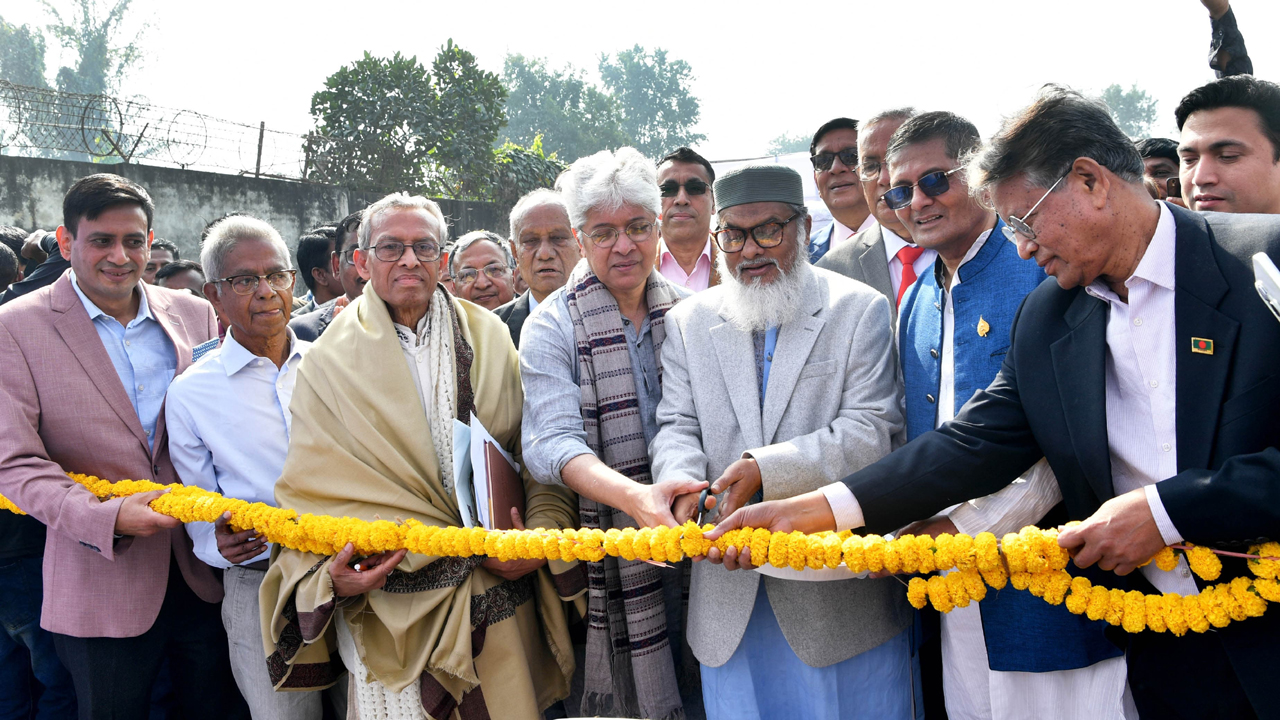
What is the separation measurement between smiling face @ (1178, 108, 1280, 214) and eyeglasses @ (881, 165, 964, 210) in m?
1.23

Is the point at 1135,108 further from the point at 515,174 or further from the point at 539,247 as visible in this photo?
the point at 539,247

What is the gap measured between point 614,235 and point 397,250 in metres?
0.87

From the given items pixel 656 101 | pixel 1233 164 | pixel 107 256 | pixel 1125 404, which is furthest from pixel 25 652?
pixel 656 101

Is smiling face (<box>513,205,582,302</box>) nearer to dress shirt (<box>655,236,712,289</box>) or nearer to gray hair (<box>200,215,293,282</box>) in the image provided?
dress shirt (<box>655,236,712,289</box>)

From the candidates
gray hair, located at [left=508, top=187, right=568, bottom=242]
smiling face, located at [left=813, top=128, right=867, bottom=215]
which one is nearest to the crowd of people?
smiling face, located at [left=813, top=128, right=867, bottom=215]

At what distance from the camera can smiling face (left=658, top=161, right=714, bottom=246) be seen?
4.77 meters

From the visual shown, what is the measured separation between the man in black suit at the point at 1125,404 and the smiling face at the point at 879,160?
1363mm

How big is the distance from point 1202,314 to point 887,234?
1921 millimetres

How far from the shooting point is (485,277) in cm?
535

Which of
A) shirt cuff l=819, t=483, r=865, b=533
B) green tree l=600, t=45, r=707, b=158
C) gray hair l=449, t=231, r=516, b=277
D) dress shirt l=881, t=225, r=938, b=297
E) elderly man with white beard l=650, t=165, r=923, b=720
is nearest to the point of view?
shirt cuff l=819, t=483, r=865, b=533

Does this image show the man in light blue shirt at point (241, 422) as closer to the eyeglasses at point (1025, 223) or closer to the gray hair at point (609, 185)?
the gray hair at point (609, 185)

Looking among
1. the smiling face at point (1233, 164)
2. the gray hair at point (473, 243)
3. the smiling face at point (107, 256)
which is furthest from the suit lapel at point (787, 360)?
the gray hair at point (473, 243)

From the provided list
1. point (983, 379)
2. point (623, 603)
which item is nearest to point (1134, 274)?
point (983, 379)

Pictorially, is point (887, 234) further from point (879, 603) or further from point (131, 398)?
point (131, 398)
